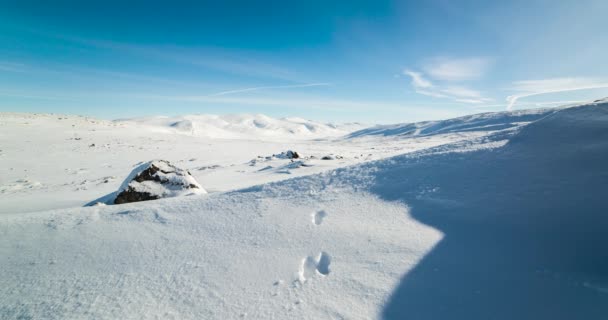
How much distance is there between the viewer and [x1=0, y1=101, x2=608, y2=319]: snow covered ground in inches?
77.0

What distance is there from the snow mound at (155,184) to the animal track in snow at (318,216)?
3367mm

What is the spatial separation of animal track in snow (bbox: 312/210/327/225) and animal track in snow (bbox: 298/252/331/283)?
58cm

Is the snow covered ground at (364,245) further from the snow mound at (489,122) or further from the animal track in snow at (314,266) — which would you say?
the snow mound at (489,122)

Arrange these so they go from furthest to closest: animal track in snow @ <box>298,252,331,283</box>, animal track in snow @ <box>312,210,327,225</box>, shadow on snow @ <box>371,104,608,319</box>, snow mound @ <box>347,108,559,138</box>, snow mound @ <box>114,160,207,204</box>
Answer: snow mound @ <box>347,108,559,138</box> → snow mound @ <box>114,160,207,204</box> → animal track in snow @ <box>312,210,327,225</box> → animal track in snow @ <box>298,252,331,283</box> → shadow on snow @ <box>371,104,608,319</box>

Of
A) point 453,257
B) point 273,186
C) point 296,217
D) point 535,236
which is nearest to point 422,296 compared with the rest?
point 453,257

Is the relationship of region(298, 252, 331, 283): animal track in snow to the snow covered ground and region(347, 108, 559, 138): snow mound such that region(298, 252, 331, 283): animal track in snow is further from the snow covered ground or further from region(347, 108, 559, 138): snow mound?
region(347, 108, 559, 138): snow mound

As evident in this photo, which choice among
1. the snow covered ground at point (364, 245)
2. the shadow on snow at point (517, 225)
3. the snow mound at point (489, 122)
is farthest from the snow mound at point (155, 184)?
the snow mound at point (489, 122)

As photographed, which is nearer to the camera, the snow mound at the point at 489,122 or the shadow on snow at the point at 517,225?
the shadow on snow at the point at 517,225

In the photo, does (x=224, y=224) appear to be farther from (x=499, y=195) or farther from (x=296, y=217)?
(x=499, y=195)

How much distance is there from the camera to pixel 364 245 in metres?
2.63

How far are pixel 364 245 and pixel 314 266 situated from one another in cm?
53

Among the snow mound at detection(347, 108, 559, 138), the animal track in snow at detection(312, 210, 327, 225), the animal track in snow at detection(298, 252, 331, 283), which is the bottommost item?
the animal track in snow at detection(298, 252, 331, 283)

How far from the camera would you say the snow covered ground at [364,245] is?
1955 millimetres

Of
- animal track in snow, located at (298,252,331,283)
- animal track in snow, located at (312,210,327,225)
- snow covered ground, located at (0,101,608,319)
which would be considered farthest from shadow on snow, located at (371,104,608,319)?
animal track in snow, located at (312,210,327,225)
